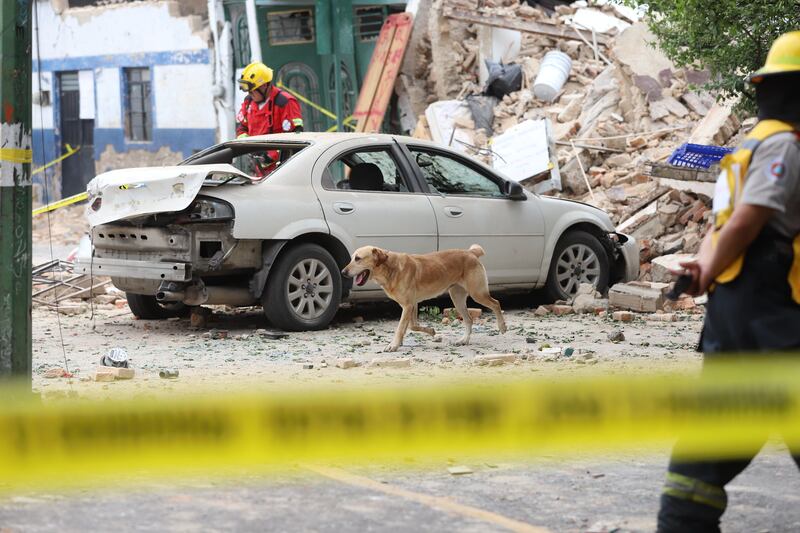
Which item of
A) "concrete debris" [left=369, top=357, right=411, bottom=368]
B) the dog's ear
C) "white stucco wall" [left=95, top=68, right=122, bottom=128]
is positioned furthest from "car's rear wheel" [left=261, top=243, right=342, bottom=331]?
"white stucco wall" [left=95, top=68, right=122, bottom=128]

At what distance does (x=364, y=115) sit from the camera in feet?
68.4

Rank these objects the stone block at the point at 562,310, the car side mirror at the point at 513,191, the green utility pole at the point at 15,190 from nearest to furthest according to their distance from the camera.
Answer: the green utility pole at the point at 15,190 → the car side mirror at the point at 513,191 → the stone block at the point at 562,310

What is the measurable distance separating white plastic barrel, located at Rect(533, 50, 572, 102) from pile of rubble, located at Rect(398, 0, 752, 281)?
0.37ft

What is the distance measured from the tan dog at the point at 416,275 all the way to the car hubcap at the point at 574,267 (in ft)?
6.26

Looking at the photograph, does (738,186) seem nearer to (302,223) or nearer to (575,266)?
(302,223)

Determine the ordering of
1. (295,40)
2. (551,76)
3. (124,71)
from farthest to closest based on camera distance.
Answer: (124,71) → (295,40) → (551,76)

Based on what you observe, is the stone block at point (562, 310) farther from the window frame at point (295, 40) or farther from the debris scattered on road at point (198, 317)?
the window frame at point (295, 40)

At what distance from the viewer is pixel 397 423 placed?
3508 millimetres

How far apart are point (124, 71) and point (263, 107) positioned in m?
16.2

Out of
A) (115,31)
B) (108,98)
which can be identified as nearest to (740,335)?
(115,31)

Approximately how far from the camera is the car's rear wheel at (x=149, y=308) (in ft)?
35.2

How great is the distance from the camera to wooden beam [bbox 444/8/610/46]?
66.8 ft

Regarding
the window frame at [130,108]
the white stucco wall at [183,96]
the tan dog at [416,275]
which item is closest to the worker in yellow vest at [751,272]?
the tan dog at [416,275]

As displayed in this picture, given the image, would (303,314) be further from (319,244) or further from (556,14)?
(556,14)
